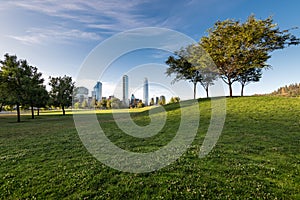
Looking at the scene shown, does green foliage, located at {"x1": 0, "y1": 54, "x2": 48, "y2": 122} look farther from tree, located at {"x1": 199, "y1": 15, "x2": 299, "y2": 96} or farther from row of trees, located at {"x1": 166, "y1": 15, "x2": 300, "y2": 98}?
tree, located at {"x1": 199, "y1": 15, "x2": 299, "y2": 96}

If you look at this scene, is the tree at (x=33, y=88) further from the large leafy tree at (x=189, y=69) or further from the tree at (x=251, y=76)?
the tree at (x=251, y=76)

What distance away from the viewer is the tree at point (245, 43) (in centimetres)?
3700

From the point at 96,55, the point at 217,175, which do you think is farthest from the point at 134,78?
the point at 217,175

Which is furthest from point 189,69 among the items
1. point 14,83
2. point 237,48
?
point 14,83

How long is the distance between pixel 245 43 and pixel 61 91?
2585 inches

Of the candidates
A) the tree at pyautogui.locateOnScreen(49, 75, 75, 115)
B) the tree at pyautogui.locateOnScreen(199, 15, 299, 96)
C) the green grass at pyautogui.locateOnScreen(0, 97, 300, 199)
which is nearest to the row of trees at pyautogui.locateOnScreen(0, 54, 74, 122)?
the tree at pyautogui.locateOnScreen(49, 75, 75, 115)

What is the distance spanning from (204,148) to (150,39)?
12203 mm

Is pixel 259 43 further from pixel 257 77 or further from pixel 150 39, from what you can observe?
pixel 150 39

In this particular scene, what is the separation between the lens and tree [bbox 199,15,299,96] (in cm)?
3700

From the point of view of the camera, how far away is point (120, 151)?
13195 mm

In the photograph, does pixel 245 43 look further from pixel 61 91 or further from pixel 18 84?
pixel 61 91

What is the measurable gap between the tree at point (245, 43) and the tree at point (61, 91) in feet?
188

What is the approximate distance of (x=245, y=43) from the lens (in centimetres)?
3794

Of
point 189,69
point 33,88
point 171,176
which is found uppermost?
point 189,69
